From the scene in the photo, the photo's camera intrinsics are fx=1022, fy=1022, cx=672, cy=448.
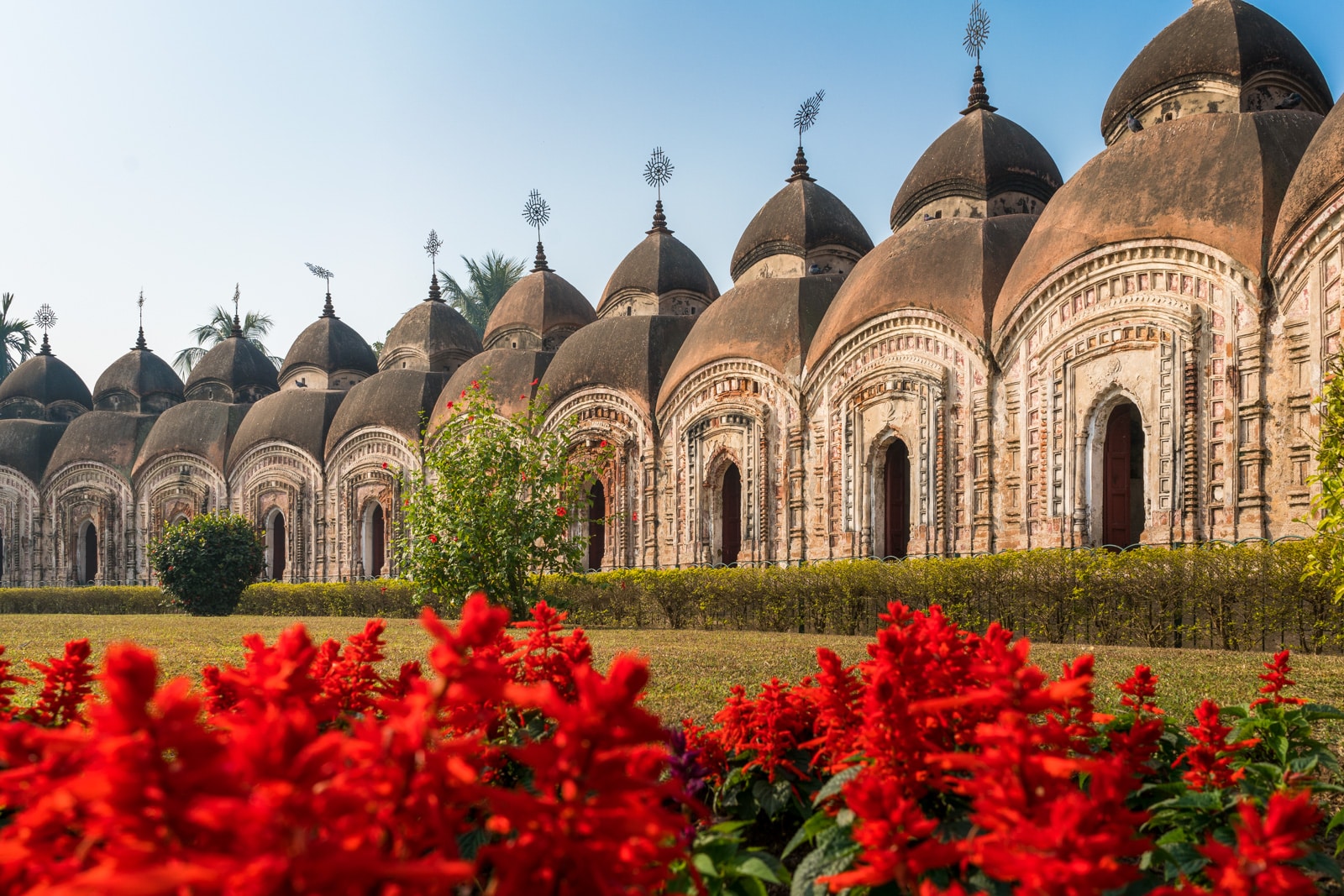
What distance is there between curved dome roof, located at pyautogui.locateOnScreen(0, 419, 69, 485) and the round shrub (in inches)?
460

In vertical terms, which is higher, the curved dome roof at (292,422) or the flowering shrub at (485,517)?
the curved dome roof at (292,422)

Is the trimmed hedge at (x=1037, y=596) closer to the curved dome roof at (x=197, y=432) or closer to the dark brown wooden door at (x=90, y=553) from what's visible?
the curved dome roof at (x=197, y=432)

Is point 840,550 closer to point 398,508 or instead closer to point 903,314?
point 903,314

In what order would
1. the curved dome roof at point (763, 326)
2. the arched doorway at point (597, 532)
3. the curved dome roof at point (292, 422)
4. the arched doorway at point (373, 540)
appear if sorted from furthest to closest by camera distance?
the curved dome roof at point (292, 422) < the arched doorway at point (373, 540) < the arched doorway at point (597, 532) < the curved dome roof at point (763, 326)

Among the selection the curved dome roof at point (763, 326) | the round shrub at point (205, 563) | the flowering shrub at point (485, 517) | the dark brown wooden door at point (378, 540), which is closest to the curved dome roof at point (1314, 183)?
the curved dome roof at point (763, 326)

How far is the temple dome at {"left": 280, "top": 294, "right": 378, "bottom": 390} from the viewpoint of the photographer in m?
25.5

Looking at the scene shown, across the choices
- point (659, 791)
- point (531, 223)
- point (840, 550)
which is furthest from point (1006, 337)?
point (531, 223)

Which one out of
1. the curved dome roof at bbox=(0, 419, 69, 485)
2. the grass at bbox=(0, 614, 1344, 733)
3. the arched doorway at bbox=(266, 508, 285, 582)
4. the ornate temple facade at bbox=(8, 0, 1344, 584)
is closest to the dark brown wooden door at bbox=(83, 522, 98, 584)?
the curved dome roof at bbox=(0, 419, 69, 485)

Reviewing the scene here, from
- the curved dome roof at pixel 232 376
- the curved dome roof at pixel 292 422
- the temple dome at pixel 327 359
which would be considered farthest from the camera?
the curved dome roof at pixel 232 376

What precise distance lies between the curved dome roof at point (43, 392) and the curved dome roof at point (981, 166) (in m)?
26.2

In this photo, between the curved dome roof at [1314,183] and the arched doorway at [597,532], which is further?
the arched doorway at [597,532]

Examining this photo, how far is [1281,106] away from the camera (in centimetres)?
1145

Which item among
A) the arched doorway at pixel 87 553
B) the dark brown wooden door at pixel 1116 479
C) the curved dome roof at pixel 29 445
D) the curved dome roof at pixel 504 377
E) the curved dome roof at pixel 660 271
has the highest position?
the curved dome roof at pixel 660 271

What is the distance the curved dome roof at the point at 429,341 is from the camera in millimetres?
23656
